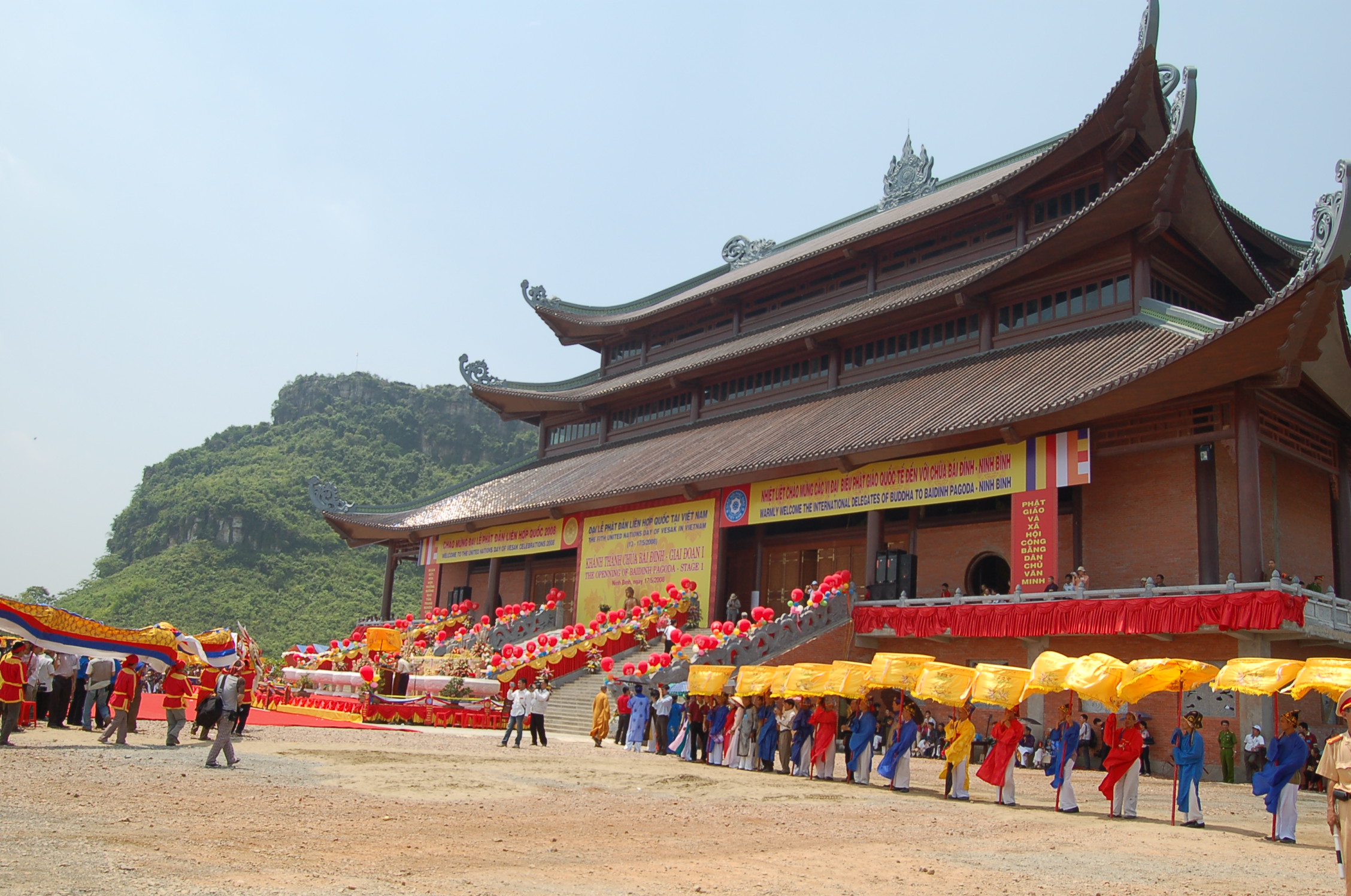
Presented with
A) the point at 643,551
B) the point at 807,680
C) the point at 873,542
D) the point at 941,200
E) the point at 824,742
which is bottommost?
the point at 824,742

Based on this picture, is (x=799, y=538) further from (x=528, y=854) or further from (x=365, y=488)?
(x=365, y=488)

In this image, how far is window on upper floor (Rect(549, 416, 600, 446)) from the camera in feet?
126

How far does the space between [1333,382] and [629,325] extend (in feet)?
78.1

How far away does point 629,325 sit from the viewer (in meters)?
38.6

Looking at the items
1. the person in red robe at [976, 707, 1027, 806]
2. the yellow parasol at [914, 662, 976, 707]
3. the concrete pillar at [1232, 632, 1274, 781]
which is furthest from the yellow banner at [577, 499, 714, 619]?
the person in red robe at [976, 707, 1027, 806]

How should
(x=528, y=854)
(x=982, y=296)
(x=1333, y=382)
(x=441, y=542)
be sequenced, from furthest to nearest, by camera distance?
(x=441, y=542) < (x=982, y=296) < (x=1333, y=382) < (x=528, y=854)

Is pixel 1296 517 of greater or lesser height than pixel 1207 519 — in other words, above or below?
above

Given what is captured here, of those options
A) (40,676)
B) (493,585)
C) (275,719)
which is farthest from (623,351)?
(40,676)

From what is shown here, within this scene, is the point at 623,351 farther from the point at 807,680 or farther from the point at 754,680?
the point at 807,680

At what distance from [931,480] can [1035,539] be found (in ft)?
9.06

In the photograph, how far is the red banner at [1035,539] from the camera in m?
19.2

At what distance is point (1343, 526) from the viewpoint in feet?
71.9

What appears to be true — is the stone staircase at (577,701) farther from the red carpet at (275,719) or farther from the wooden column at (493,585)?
the wooden column at (493,585)

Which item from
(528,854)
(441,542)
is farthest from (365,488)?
(528,854)
